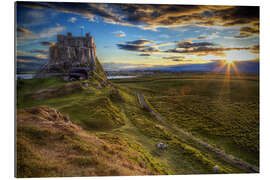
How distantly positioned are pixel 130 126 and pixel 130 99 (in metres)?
2.30

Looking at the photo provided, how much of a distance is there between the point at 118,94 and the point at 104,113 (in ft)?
5.97

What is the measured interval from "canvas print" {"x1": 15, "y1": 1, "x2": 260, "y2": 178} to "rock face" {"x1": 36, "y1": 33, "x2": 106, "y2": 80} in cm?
6

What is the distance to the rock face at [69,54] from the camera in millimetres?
7634

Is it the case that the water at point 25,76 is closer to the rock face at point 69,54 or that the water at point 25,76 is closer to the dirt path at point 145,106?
the rock face at point 69,54

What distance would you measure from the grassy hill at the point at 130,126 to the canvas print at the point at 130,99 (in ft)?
0.16

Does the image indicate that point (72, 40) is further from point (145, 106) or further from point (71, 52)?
point (145, 106)

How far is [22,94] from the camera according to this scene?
6488mm

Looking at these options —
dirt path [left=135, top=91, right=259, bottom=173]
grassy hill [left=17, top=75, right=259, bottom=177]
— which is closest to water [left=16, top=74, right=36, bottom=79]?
grassy hill [left=17, top=75, right=259, bottom=177]

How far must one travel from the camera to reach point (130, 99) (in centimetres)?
1041

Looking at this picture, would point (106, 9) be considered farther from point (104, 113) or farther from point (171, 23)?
point (104, 113)

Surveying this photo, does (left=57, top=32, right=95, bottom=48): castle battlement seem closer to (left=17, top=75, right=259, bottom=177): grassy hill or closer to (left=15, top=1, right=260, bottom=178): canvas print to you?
(left=15, top=1, right=260, bottom=178): canvas print

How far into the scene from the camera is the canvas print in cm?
571

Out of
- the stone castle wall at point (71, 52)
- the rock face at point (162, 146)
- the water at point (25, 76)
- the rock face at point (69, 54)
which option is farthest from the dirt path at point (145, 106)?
the water at point (25, 76)
